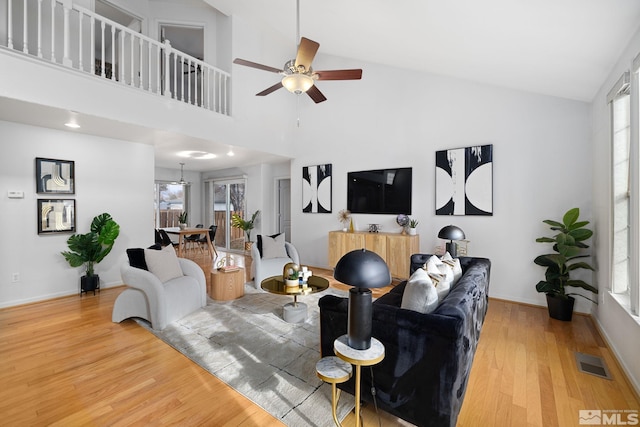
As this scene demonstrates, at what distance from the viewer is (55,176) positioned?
12.9ft

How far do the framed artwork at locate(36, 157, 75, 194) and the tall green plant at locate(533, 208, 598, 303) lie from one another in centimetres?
635

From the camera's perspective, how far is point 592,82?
2.81 metres

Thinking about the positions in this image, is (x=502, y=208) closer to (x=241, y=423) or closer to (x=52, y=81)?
(x=241, y=423)

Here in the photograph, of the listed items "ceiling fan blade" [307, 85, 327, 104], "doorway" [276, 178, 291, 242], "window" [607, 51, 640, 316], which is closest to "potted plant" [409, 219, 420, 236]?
"window" [607, 51, 640, 316]

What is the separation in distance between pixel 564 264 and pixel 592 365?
1.30 m

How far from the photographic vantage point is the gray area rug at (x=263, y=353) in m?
1.84

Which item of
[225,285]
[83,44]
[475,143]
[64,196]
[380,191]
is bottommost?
[225,285]

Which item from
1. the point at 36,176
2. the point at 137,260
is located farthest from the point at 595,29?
the point at 36,176

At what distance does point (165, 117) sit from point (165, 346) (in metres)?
3.02

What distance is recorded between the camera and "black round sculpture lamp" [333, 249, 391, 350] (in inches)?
50.3

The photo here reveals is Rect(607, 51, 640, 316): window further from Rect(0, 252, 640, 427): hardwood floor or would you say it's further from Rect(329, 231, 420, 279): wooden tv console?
Rect(329, 231, 420, 279): wooden tv console

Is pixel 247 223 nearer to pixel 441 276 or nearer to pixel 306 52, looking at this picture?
pixel 306 52

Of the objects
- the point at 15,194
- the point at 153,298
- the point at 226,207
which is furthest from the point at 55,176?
the point at 226,207

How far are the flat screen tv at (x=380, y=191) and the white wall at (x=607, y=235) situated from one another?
2291mm
